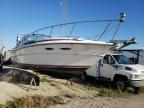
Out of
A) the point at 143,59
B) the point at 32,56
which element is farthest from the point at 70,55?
the point at 143,59

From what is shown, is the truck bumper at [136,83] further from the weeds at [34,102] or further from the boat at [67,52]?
the weeds at [34,102]

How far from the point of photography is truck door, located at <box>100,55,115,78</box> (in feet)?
47.0

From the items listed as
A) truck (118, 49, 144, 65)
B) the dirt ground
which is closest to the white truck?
the dirt ground

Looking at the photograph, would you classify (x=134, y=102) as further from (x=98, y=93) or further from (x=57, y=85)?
(x=57, y=85)

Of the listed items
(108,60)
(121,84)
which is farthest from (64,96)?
(108,60)

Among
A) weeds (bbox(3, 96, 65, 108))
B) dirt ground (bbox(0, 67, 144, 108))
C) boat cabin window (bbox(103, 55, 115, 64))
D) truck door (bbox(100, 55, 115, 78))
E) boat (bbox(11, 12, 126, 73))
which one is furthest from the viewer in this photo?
boat cabin window (bbox(103, 55, 115, 64))

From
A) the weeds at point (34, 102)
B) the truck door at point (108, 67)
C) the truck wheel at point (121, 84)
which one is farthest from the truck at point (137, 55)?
the weeds at point (34, 102)

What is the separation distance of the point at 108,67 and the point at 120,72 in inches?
44.7

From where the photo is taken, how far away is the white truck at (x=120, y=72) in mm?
13008

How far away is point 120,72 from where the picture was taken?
13.6 metres

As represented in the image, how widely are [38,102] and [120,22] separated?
5869mm

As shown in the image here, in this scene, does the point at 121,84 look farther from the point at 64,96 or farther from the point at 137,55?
the point at 137,55

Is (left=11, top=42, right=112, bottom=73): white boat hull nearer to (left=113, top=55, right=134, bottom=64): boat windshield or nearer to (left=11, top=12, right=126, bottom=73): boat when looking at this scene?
(left=11, top=12, right=126, bottom=73): boat

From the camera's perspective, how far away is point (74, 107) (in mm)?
9367
